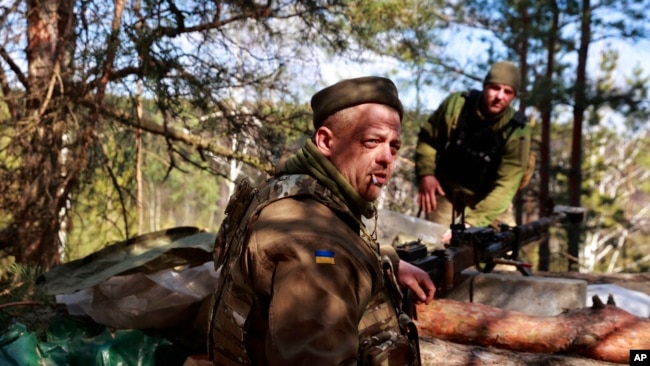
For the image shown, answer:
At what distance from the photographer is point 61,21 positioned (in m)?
5.94

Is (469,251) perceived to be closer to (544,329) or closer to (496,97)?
(544,329)

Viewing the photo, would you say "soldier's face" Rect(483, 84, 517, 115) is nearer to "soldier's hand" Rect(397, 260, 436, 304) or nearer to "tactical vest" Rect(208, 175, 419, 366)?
"soldier's hand" Rect(397, 260, 436, 304)

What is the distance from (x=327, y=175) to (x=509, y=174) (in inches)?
166

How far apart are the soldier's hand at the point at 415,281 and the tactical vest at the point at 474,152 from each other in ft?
11.6

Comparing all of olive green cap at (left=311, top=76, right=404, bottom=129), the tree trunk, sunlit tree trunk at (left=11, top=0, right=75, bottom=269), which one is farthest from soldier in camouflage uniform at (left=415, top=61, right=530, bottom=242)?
olive green cap at (left=311, top=76, right=404, bottom=129)

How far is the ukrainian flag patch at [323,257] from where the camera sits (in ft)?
5.50

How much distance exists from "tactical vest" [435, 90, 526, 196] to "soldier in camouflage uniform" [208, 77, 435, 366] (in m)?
3.96

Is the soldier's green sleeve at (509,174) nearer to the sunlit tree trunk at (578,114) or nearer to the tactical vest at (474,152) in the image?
the tactical vest at (474,152)

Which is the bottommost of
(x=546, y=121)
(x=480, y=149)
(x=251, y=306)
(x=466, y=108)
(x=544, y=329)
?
(x=544, y=329)

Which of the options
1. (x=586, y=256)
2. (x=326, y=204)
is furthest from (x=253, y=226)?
(x=586, y=256)

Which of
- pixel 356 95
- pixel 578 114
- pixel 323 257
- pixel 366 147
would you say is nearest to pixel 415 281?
pixel 366 147

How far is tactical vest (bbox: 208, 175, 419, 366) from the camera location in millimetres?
1882

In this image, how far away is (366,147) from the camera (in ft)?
6.94

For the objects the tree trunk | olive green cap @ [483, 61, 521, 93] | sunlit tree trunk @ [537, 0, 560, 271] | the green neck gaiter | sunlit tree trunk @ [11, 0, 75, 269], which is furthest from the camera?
sunlit tree trunk @ [537, 0, 560, 271]
